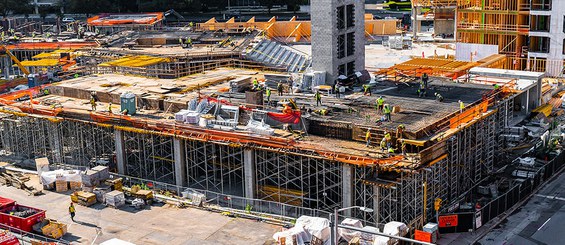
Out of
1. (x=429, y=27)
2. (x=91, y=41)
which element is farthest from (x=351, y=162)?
(x=429, y=27)

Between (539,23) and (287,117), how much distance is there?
49.6 meters

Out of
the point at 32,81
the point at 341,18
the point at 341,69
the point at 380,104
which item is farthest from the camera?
the point at 32,81

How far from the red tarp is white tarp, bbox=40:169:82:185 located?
660 inches

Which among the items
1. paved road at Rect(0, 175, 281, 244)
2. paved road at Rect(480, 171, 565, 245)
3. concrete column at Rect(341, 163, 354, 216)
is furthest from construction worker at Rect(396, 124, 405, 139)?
paved road at Rect(0, 175, 281, 244)

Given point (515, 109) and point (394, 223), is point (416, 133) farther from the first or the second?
point (515, 109)

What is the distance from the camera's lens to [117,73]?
283 ft

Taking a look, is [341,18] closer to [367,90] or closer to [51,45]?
[367,90]

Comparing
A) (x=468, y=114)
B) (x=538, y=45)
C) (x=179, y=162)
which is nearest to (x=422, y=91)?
(x=468, y=114)

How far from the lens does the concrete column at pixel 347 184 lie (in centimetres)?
5200

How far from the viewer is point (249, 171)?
5738 cm

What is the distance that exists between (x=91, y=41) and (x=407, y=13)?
73.3m

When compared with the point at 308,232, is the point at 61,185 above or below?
above

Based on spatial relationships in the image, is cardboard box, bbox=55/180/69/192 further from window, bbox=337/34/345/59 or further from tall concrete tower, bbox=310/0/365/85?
window, bbox=337/34/345/59

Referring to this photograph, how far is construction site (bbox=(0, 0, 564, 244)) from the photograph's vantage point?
2110 inches
